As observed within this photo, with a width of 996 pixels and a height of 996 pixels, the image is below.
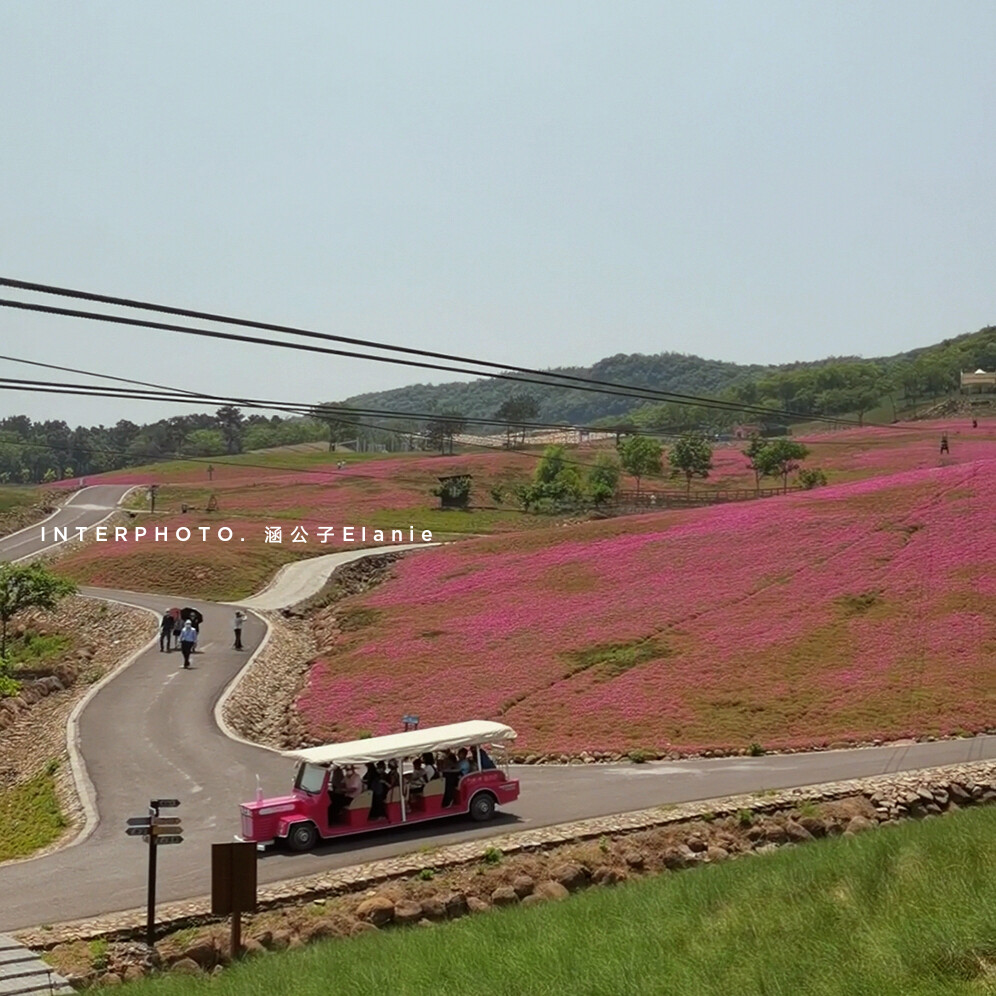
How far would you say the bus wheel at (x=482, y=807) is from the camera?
23.5m

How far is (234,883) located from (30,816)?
12.7 m

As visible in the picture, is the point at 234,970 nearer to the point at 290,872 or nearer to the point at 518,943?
the point at 518,943

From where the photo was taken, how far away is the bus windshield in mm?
22438

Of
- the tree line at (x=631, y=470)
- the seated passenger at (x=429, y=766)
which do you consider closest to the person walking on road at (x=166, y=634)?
the seated passenger at (x=429, y=766)

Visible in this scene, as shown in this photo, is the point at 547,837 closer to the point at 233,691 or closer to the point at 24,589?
the point at 233,691

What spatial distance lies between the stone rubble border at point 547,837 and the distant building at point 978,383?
139937 mm

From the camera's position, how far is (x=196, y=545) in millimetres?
67875

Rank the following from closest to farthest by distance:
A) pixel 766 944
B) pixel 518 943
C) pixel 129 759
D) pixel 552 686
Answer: pixel 766 944 → pixel 518 943 → pixel 129 759 → pixel 552 686

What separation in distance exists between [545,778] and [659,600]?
1735 centimetres

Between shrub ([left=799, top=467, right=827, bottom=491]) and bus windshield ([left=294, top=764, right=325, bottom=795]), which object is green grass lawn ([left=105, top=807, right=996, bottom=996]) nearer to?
bus windshield ([left=294, top=764, right=325, bottom=795])

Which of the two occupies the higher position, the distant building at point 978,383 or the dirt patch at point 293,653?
the distant building at point 978,383

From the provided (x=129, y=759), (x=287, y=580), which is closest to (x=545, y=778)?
(x=129, y=759)

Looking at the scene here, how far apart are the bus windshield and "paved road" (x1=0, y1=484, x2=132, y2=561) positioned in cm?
5500

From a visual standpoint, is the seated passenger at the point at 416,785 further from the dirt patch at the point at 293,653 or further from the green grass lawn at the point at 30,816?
the dirt patch at the point at 293,653
